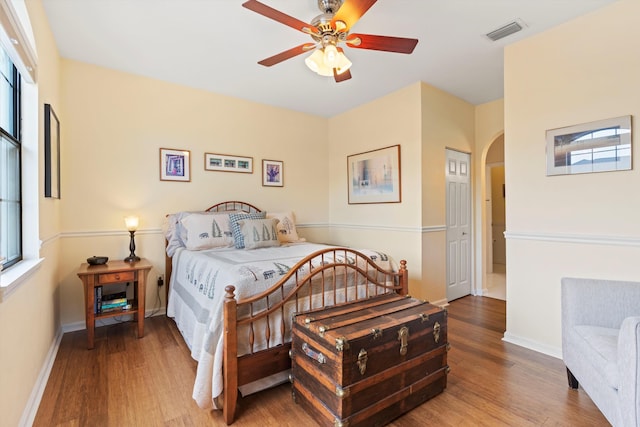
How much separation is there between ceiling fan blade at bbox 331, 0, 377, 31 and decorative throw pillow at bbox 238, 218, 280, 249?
2.00 metres

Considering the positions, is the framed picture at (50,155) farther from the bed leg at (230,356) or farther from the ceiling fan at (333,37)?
the ceiling fan at (333,37)

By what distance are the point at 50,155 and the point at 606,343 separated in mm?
3832

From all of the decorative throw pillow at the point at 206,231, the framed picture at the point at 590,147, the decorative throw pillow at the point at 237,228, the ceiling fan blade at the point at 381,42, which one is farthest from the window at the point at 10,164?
the framed picture at the point at 590,147

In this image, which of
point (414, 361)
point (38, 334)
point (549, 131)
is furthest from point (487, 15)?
point (38, 334)

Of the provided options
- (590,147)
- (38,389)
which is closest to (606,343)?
(590,147)

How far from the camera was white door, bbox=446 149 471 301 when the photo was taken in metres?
3.93

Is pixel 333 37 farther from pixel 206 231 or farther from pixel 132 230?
pixel 132 230

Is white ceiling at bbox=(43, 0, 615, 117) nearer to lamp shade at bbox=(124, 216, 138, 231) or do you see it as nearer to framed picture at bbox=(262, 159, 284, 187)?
framed picture at bbox=(262, 159, 284, 187)

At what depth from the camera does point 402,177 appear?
369cm

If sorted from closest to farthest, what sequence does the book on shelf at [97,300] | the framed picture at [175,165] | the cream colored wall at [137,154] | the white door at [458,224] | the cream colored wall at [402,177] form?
the book on shelf at [97,300] → the cream colored wall at [137,154] → the framed picture at [175,165] → the cream colored wall at [402,177] → the white door at [458,224]

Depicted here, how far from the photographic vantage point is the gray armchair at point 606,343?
1271 millimetres

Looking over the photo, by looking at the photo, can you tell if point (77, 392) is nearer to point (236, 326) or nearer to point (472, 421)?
point (236, 326)

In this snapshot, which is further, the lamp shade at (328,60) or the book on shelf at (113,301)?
the book on shelf at (113,301)

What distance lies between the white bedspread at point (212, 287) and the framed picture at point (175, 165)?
3.10 ft
